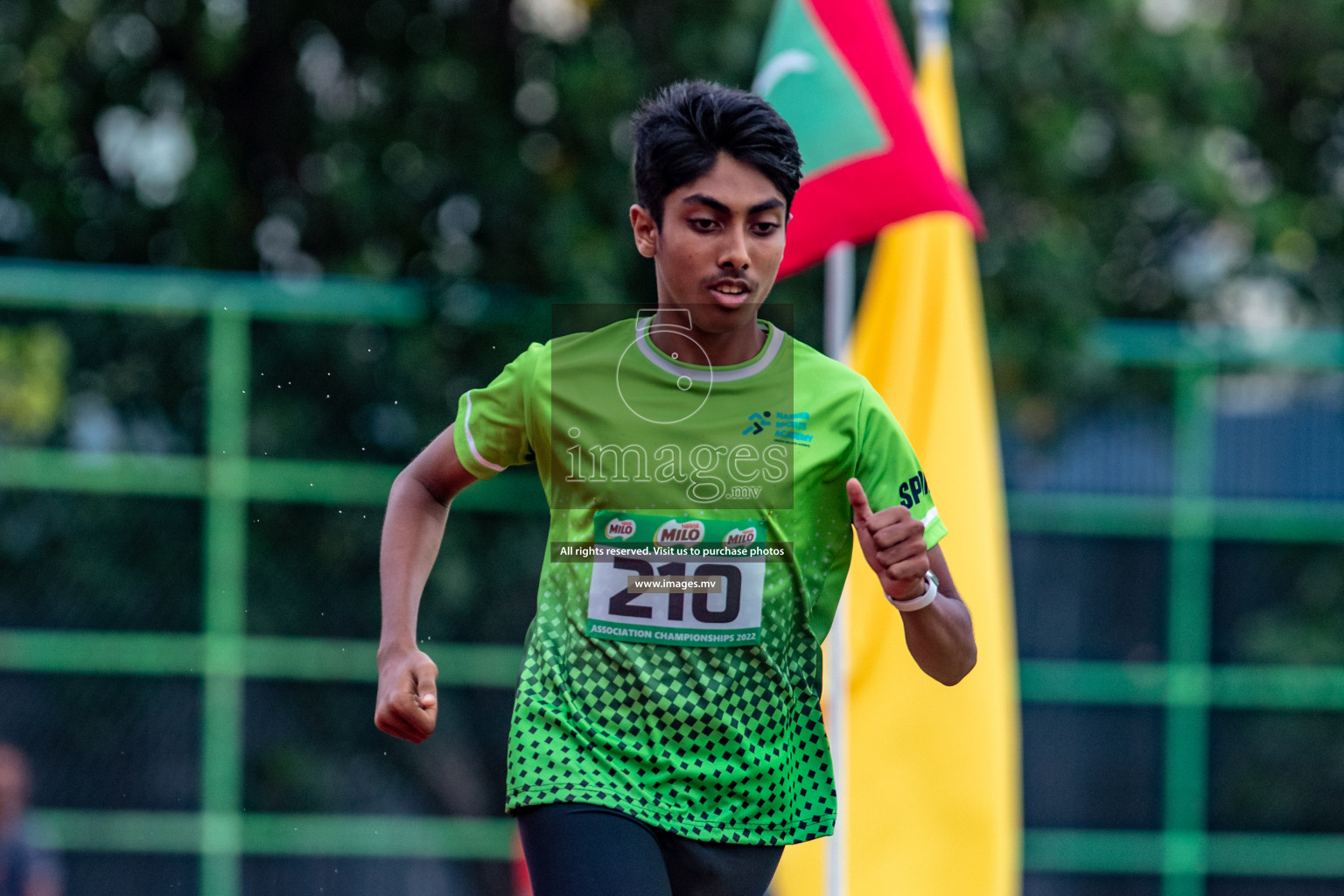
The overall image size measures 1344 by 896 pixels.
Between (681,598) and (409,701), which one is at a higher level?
(681,598)

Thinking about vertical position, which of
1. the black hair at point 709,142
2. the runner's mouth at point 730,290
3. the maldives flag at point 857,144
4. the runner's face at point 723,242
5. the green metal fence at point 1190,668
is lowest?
the green metal fence at point 1190,668

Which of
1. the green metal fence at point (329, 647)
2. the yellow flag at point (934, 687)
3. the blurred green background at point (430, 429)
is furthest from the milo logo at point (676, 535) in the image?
the green metal fence at point (329, 647)

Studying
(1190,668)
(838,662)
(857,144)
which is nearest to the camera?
(857,144)

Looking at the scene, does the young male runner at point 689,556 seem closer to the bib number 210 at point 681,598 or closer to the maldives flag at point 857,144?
the bib number 210 at point 681,598

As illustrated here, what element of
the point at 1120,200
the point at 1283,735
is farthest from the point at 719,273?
the point at 1120,200

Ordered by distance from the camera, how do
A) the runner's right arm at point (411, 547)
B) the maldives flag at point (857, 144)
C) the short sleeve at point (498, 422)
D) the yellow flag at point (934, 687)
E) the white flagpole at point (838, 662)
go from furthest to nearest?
the yellow flag at point (934, 687)
the white flagpole at point (838, 662)
the maldives flag at point (857, 144)
the short sleeve at point (498, 422)
the runner's right arm at point (411, 547)

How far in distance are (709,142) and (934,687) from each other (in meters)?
2.83

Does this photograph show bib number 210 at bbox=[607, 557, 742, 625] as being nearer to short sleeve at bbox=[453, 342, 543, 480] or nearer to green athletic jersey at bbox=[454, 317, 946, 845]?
green athletic jersey at bbox=[454, 317, 946, 845]

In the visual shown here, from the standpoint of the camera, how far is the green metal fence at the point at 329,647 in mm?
6504

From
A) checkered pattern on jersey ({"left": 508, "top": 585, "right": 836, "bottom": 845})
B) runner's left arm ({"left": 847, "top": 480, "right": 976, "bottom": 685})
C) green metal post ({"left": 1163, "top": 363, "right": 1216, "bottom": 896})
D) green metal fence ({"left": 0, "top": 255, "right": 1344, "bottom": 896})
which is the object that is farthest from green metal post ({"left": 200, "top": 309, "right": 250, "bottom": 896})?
runner's left arm ({"left": 847, "top": 480, "right": 976, "bottom": 685})

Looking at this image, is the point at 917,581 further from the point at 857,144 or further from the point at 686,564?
the point at 857,144

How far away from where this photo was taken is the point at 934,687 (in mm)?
4730

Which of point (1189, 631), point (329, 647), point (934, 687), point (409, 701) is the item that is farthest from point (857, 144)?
point (1189, 631)

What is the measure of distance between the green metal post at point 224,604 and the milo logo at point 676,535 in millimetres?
4701
